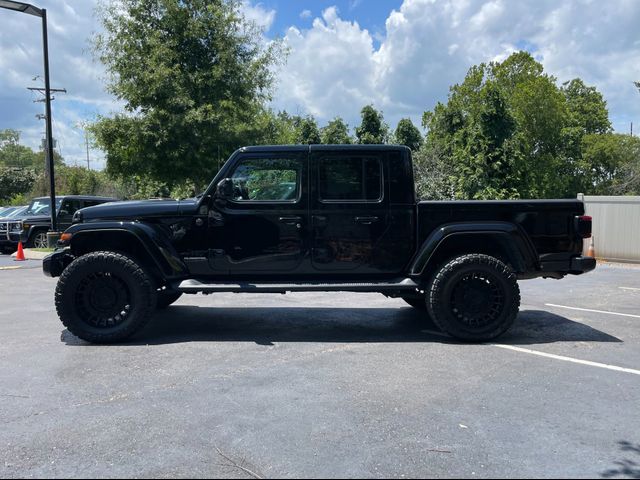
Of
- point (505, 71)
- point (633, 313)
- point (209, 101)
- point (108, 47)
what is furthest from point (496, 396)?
point (505, 71)

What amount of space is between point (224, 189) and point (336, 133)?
2684 cm

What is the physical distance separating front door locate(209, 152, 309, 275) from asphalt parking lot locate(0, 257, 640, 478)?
0.89 meters

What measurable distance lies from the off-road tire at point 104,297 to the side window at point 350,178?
223 centimetres

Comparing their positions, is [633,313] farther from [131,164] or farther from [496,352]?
[131,164]

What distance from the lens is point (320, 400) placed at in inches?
160

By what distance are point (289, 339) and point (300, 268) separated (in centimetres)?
82

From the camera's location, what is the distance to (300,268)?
592 cm

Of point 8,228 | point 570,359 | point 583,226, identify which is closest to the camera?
point 570,359

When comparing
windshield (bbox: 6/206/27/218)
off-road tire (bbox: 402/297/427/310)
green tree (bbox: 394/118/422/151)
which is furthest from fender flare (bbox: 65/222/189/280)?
green tree (bbox: 394/118/422/151)

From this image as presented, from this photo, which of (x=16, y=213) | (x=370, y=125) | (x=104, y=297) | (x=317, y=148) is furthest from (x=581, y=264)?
(x=370, y=125)

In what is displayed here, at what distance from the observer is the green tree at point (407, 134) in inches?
1249

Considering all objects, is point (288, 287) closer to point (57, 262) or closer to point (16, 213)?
point (57, 262)

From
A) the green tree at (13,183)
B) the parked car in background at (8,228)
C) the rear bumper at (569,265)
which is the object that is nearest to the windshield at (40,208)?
the parked car in background at (8,228)

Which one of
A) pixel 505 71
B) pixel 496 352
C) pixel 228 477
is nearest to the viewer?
pixel 228 477
